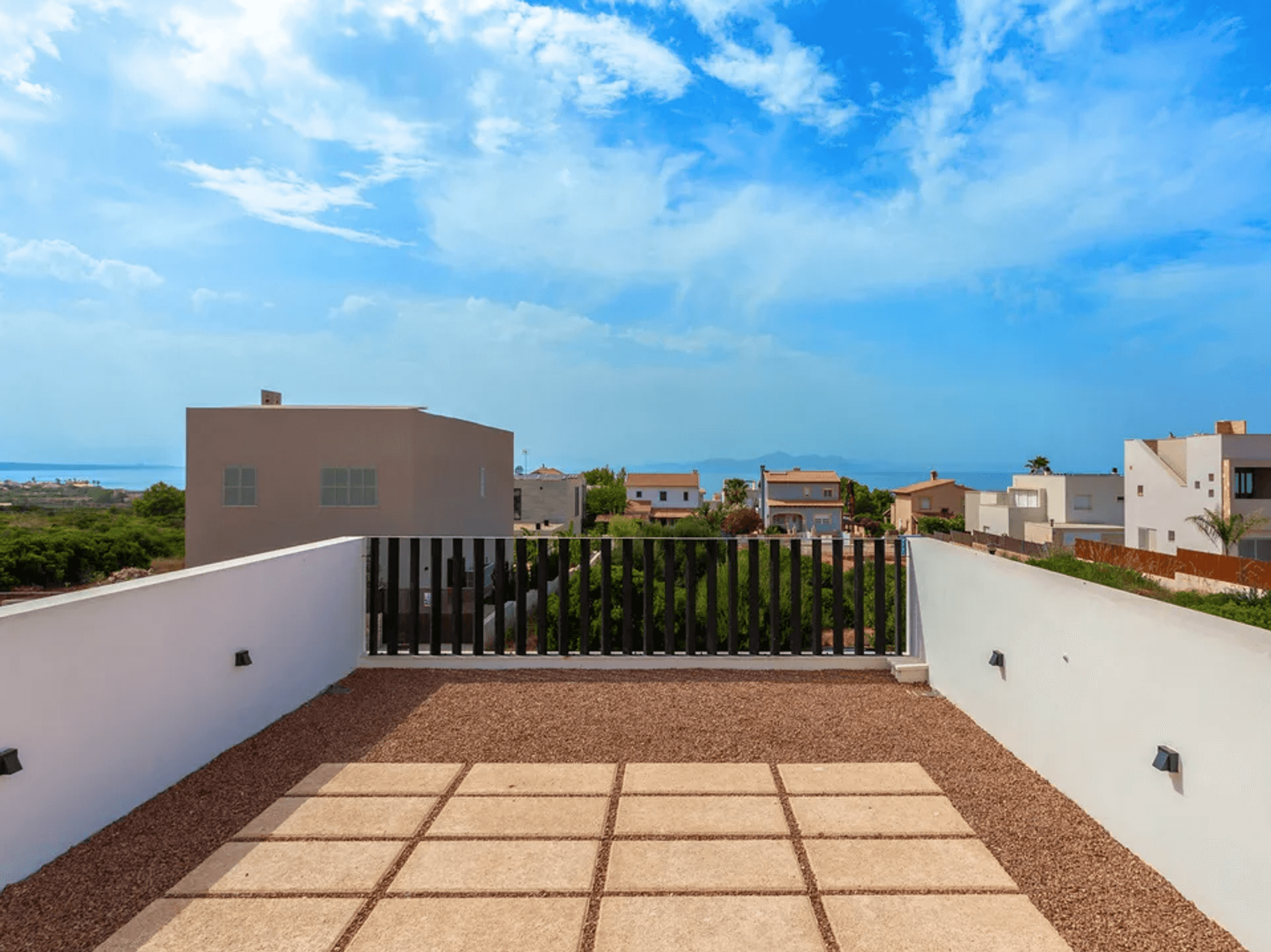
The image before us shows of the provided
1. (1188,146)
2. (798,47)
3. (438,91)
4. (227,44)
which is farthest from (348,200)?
(1188,146)

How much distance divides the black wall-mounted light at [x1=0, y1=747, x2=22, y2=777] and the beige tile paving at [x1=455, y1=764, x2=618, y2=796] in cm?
149

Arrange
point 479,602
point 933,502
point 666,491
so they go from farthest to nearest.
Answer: point 666,491 < point 933,502 < point 479,602

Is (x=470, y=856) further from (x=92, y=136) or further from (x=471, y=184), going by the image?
(x=92, y=136)

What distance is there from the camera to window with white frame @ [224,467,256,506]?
16.8 meters

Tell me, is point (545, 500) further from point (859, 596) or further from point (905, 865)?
point (905, 865)

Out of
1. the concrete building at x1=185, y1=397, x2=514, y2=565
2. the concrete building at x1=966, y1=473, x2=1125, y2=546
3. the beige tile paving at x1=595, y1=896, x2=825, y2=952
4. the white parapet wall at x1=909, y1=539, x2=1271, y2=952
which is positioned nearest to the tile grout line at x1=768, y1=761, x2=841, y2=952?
the beige tile paving at x1=595, y1=896, x2=825, y2=952

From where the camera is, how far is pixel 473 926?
2229mm

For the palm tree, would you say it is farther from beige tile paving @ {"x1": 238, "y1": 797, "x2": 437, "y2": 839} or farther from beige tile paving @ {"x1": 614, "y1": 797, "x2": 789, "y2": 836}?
beige tile paving @ {"x1": 238, "y1": 797, "x2": 437, "y2": 839}

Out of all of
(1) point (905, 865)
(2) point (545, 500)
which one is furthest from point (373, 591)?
(2) point (545, 500)

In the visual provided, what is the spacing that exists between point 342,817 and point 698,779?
1.45 meters

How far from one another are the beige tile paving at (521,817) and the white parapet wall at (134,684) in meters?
1.25

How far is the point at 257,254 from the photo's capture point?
64.4 ft

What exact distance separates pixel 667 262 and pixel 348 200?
32372 mm

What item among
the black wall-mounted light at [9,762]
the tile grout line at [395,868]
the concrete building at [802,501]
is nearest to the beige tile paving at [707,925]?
the tile grout line at [395,868]
